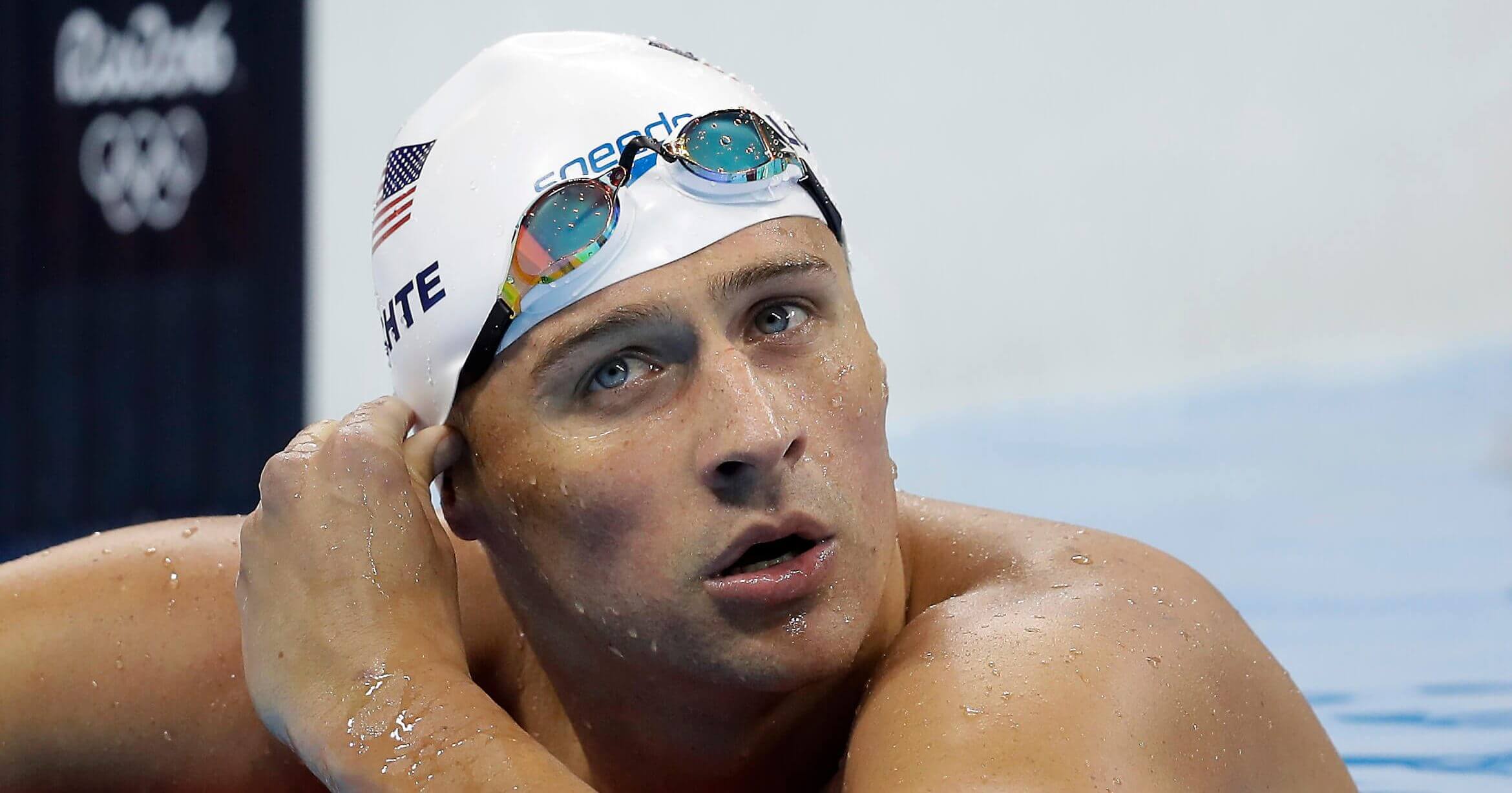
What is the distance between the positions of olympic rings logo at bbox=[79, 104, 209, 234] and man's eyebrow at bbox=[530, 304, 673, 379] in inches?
146

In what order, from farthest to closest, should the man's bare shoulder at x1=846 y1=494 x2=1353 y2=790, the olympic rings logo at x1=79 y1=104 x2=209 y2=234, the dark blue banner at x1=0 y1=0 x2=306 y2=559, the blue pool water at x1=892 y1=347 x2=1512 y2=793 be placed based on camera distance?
the olympic rings logo at x1=79 y1=104 x2=209 y2=234, the dark blue banner at x1=0 y1=0 x2=306 y2=559, the blue pool water at x1=892 y1=347 x2=1512 y2=793, the man's bare shoulder at x1=846 y1=494 x2=1353 y2=790

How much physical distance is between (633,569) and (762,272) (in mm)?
362

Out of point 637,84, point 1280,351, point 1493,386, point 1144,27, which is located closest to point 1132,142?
point 1144,27

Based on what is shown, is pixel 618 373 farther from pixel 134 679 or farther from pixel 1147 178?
pixel 1147 178

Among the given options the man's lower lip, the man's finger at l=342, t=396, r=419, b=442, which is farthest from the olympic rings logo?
the man's lower lip

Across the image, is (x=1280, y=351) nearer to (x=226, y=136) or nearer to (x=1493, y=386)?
(x=1493, y=386)

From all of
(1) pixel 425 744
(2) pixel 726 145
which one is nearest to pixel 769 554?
(1) pixel 425 744

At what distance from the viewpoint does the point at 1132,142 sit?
3.89 meters

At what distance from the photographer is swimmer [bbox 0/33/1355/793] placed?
1509 mm

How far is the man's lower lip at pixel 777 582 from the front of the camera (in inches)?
60.6

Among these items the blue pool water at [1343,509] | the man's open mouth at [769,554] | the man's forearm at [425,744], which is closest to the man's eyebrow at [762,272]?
the man's open mouth at [769,554]

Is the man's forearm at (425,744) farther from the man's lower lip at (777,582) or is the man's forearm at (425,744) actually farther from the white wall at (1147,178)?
the white wall at (1147,178)

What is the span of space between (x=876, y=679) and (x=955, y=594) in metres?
0.25

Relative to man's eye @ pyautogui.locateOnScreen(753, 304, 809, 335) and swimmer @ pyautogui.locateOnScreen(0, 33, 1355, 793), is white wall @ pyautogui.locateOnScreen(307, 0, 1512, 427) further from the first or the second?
man's eye @ pyautogui.locateOnScreen(753, 304, 809, 335)
